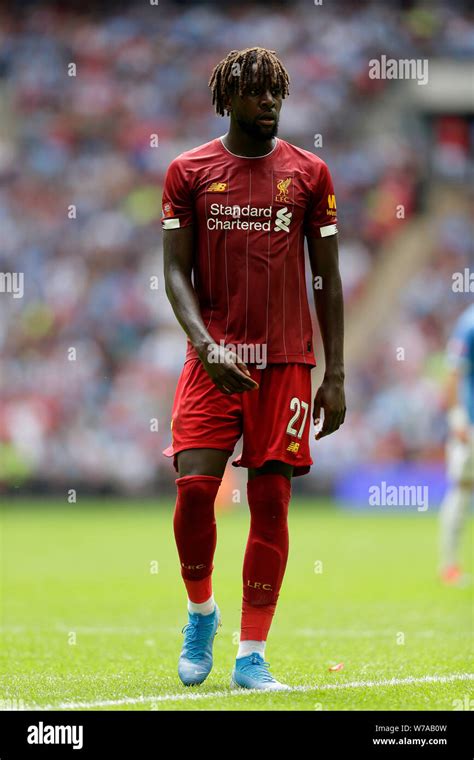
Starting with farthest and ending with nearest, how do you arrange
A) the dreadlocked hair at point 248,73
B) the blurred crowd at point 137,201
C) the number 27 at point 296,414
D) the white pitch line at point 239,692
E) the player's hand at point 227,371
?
the blurred crowd at point 137,201 < the number 27 at point 296,414 < the dreadlocked hair at point 248,73 < the player's hand at point 227,371 < the white pitch line at point 239,692

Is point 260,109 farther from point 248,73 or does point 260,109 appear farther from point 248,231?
point 248,231

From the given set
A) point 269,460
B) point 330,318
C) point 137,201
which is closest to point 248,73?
point 330,318

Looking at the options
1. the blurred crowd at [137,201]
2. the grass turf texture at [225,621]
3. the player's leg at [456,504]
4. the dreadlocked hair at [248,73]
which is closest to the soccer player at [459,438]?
the player's leg at [456,504]

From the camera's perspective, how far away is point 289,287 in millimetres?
5266

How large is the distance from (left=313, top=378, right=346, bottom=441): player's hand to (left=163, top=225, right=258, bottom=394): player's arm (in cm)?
49

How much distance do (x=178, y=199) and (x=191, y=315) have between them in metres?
0.48

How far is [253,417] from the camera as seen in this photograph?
17.0 feet

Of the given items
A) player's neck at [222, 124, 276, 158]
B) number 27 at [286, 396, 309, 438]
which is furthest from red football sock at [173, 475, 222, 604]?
player's neck at [222, 124, 276, 158]

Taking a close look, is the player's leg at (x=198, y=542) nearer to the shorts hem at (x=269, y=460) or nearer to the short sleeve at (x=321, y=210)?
the shorts hem at (x=269, y=460)

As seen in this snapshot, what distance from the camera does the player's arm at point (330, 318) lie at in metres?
5.31

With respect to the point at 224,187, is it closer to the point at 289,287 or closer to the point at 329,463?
the point at 289,287

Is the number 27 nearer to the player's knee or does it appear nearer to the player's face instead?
the player's knee

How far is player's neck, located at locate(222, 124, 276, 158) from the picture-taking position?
5227mm

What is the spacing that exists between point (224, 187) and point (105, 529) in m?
11.4
